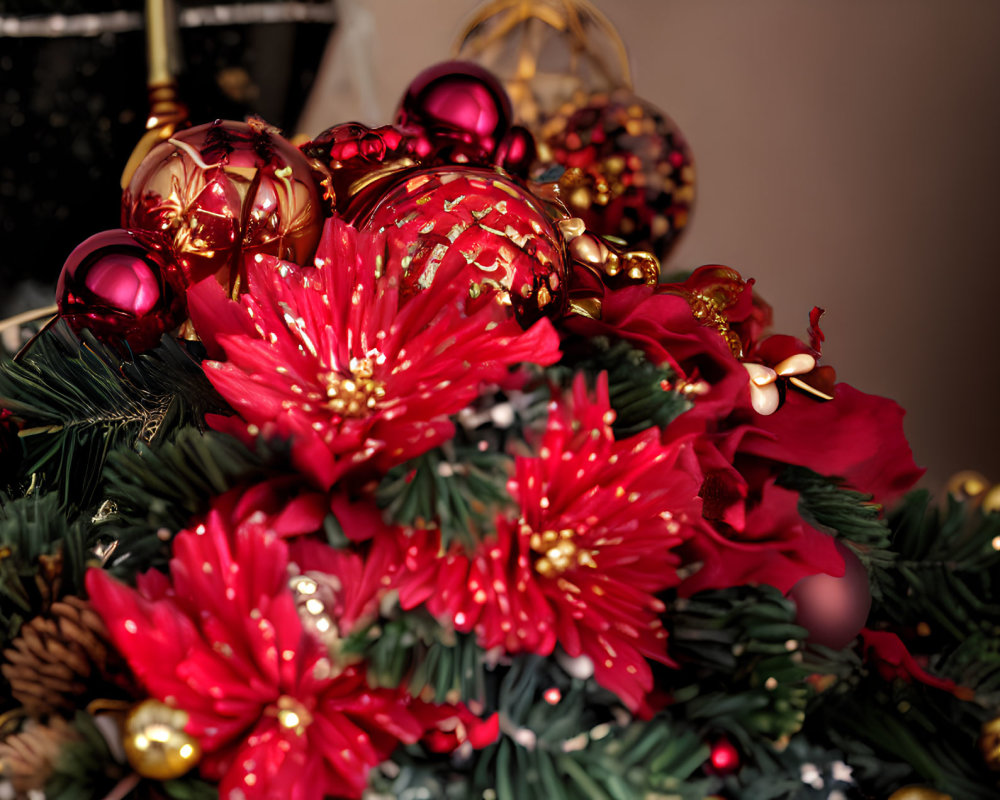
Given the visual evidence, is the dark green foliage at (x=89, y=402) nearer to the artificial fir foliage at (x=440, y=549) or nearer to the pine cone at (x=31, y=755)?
the artificial fir foliage at (x=440, y=549)

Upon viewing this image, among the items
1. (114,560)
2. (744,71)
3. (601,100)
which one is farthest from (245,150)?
(744,71)

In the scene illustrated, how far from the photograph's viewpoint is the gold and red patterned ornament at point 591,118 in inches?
17.8

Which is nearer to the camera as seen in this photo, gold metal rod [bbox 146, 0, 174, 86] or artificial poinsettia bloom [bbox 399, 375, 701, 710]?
artificial poinsettia bloom [bbox 399, 375, 701, 710]

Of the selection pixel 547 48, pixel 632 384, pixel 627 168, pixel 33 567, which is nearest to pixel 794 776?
pixel 632 384

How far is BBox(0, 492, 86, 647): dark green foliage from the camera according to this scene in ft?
0.70

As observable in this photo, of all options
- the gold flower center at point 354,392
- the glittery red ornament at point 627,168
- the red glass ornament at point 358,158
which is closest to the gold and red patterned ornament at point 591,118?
the glittery red ornament at point 627,168

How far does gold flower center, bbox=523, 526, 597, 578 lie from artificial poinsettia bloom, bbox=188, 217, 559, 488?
4cm

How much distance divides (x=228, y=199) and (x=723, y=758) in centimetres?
25

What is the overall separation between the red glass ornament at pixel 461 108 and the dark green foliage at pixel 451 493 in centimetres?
20

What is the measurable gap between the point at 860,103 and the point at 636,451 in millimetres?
664

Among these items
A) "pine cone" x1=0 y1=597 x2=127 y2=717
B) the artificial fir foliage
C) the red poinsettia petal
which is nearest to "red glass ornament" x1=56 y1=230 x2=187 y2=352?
the artificial fir foliage

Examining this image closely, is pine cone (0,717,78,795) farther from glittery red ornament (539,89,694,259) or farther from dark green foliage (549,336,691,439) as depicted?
glittery red ornament (539,89,694,259)

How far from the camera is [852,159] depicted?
75 centimetres

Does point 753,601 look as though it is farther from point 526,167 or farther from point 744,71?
point 744,71
